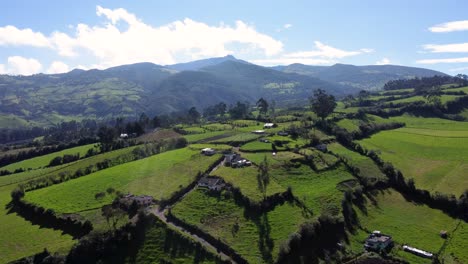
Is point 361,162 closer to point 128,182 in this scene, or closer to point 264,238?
point 264,238

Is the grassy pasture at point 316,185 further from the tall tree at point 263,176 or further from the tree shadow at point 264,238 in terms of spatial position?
the tree shadow at point 264,238

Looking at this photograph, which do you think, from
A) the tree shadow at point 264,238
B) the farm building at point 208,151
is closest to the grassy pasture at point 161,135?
the farm building at point 208,151

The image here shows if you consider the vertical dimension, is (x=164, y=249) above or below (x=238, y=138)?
below

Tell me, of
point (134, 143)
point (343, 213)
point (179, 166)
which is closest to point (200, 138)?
point (134, 143)

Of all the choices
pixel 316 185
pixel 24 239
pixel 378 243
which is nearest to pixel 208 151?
pixel 316 185

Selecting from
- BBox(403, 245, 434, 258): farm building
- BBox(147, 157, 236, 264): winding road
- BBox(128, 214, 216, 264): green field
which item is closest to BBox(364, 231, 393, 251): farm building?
BBox(403, 245, 434, 258): farm building

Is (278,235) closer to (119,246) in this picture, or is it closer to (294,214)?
(294,214)
